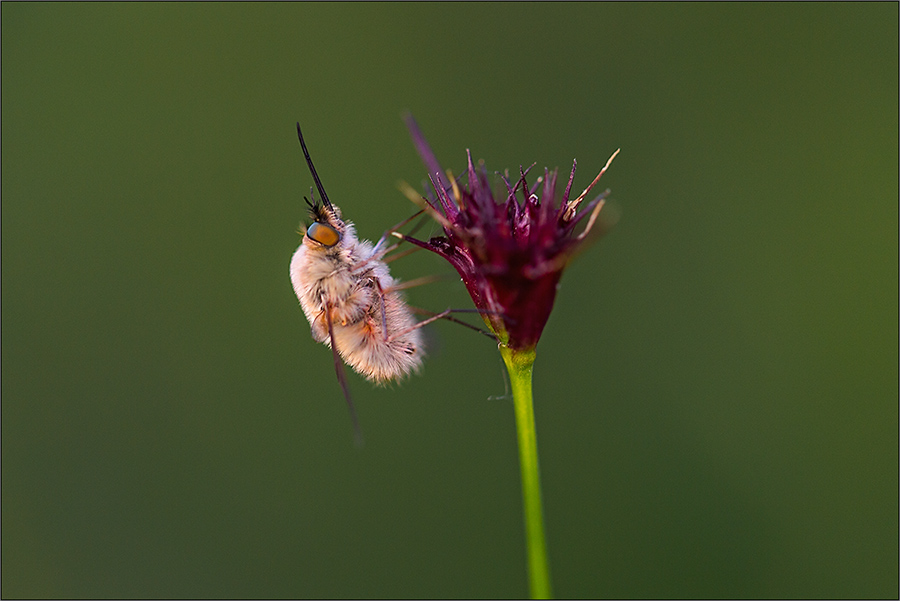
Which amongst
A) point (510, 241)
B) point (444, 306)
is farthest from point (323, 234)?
point (444, 306)

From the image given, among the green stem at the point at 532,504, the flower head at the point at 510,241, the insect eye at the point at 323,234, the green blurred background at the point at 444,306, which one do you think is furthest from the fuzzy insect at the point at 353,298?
the green blurred background at the point at 444,306

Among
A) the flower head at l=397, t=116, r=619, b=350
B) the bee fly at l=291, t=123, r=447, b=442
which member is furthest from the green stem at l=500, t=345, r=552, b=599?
the bee fly at l=291, t=123, r=447, b=442

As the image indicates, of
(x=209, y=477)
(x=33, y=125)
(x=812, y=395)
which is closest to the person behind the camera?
(x=812, y=395)

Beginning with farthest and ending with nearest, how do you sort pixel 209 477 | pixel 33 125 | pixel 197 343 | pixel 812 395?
pixel 33 125 < pixel 197 343 < pixel 209 477 < pixel 812 395

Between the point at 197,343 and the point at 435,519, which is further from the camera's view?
the point at 197,343

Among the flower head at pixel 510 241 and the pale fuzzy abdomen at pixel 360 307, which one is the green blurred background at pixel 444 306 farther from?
the flower head at pixel 510 241

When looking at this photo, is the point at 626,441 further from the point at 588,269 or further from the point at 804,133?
the point at 804,133

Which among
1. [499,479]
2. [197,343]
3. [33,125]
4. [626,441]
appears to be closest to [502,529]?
[499,479]
